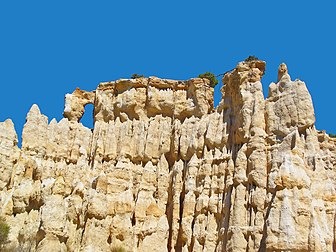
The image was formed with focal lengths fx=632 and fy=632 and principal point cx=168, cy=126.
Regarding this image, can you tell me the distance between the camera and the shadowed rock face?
2994 centimetres

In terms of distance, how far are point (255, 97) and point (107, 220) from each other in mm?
10570

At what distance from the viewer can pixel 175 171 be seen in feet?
122

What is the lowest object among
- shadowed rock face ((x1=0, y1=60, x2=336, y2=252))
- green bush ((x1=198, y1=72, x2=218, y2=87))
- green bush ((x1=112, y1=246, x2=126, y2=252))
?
green bush ((x1=112, y1=246, x2=126, y2=252))

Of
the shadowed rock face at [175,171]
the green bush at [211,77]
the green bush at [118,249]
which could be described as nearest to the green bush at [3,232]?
the shadowed rock face at [175,171]

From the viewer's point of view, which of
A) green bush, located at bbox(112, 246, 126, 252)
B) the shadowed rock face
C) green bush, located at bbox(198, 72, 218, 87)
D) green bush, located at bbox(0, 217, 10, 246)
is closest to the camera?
the shadowed rock face

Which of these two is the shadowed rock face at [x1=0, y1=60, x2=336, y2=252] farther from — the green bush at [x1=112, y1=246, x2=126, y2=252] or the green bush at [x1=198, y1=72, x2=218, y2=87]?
the green bush at [x1=198, y1=72, x2=218, y2=87]

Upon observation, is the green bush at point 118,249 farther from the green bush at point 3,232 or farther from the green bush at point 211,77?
the green bush at point 211,77

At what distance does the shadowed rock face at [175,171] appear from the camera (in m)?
29.9

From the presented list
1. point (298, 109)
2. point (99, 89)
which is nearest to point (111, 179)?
point (99, 89)

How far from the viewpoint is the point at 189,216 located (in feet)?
114

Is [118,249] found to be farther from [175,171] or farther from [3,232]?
[3,232]

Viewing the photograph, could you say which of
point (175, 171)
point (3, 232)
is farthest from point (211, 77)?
point (3, 232)

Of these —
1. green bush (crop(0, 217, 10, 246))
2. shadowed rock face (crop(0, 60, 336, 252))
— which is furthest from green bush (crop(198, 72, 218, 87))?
green bush (crop(0, 217, 10, 246))

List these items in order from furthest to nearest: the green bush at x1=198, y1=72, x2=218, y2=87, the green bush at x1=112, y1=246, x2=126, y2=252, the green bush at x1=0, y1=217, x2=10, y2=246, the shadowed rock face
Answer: the green bush at x1=198, y1=72, x2=218, y2=87 < the green bush at x1=112, y1=246, x2=126, y2=252 < the green bush at x1=0, y1=217, x2=10, y2=246 < the shadowed rock face
